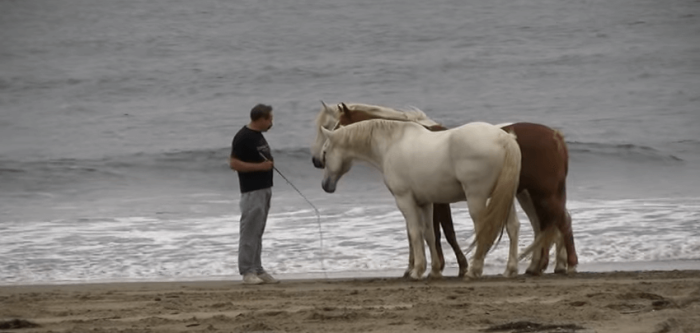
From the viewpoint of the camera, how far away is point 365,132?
31.9ft

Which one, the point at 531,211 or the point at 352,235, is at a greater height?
the point at 531,211

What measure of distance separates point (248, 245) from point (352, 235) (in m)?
2.97

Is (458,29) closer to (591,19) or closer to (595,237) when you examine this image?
(591,19)

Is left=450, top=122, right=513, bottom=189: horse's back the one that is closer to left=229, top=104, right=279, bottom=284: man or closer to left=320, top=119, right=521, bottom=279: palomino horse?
left=320, top=119, right=521, bottom=279: palomino horse

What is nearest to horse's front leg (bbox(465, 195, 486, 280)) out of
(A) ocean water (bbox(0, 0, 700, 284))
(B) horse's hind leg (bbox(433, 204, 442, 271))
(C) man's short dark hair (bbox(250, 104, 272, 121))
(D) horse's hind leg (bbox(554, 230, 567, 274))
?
(B) horse's hind leg (bbox(433, 204, 442, 271))

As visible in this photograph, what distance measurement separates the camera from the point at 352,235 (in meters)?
12.8

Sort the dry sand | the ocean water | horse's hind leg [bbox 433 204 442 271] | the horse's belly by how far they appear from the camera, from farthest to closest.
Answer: the ocean water < horse's hind leg [bbox 433 204 442 271] < the horse's belly < the dry sand

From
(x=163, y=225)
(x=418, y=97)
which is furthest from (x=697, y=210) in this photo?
(x=418, y=97)

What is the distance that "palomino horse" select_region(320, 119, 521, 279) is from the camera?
352 inches

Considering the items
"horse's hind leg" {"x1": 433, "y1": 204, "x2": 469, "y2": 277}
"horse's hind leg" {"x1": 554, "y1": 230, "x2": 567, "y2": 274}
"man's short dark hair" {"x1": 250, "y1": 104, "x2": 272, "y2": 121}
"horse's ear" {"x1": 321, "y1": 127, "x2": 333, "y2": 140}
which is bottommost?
"horse's hind leg" {"x1": 554, "y1": 230, "x2": 567, "y2": 274}

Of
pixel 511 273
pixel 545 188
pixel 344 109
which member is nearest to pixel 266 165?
pixel 344 109

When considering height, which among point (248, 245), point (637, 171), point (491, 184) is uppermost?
point (491, 184)

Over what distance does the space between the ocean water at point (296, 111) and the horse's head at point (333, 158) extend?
48.8 inches

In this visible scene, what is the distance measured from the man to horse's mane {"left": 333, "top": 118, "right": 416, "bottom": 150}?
2.09ft
